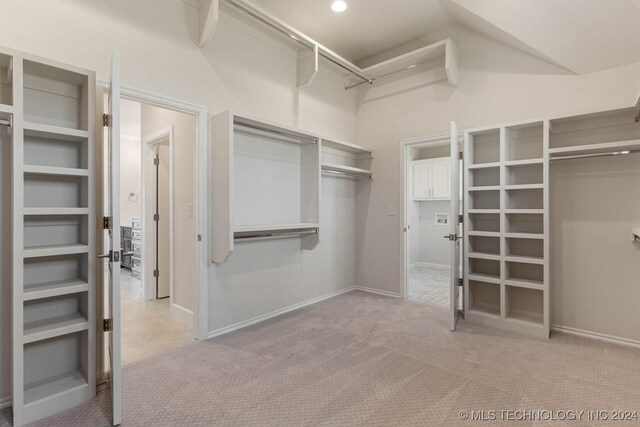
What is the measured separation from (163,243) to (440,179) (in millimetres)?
5054

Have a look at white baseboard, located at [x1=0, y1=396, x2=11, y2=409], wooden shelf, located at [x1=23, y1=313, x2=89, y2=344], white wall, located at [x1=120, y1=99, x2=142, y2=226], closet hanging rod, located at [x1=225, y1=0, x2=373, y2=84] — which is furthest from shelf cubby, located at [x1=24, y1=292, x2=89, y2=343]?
white wall, located at [x1=120, y1=99, x2=142, y2=226]

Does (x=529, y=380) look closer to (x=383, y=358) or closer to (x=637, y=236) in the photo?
(x=383, y=358)

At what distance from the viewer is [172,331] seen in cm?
314

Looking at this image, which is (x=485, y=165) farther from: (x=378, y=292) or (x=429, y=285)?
(x=429, y=285)

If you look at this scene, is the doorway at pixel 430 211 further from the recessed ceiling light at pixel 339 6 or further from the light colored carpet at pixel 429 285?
the recessed ceiling light at pixel 339 6

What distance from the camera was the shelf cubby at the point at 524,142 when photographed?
10.3ft

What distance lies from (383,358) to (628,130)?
2.89 metres

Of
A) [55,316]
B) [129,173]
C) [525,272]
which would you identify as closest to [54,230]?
[55,316]

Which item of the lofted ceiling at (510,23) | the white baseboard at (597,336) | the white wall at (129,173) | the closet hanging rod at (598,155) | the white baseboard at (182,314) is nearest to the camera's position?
the lofted ceiling at (510,23)

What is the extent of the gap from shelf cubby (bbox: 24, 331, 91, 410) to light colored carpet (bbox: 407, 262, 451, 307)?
11.5 feet

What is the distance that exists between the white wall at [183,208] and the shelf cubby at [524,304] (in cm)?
329

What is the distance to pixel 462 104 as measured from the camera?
3676mm

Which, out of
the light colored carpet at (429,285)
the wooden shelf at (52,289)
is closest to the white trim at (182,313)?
the wooden shelf at (52,289)

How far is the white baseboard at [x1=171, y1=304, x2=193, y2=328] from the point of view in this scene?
3357 millimetres
